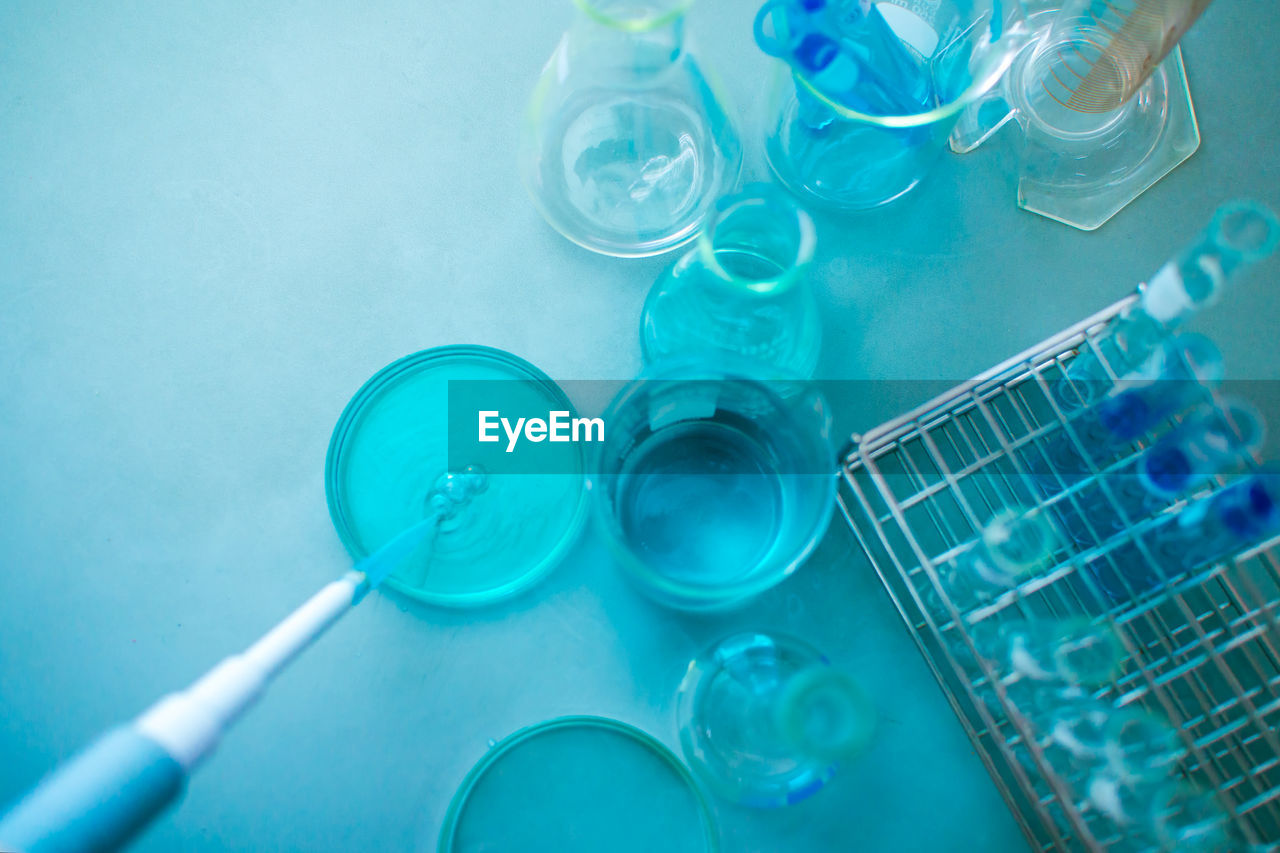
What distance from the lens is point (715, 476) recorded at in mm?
753

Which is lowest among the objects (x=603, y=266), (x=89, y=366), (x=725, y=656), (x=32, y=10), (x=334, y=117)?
(x=725, y=656)

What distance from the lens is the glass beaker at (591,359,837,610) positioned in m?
0.66

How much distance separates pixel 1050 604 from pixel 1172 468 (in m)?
0.17

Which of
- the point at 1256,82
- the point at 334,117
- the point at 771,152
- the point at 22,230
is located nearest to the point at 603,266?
the point at 771,152

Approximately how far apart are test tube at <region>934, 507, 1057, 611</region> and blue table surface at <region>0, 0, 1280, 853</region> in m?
0.09

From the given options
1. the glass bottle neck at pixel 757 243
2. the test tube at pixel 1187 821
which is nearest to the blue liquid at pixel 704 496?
the glass bottle neck at pixel 757 243

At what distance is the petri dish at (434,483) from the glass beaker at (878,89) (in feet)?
1.17

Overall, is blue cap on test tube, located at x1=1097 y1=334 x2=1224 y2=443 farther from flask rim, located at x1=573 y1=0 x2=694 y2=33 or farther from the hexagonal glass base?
flask rim, located at x1=573 y1=0 x2=694 y2=33

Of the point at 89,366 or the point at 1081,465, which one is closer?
the point at 1081,465

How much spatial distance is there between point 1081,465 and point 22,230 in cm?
109

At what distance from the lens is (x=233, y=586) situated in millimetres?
794

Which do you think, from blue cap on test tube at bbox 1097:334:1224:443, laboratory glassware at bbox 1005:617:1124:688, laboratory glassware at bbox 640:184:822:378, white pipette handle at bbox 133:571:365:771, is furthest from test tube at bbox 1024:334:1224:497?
white pipette handle at bbox 133:571:365:771

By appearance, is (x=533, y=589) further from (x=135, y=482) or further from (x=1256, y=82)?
(x=1256, y=82)

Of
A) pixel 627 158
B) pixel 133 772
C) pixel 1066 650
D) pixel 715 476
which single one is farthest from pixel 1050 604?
pixel 133 772
